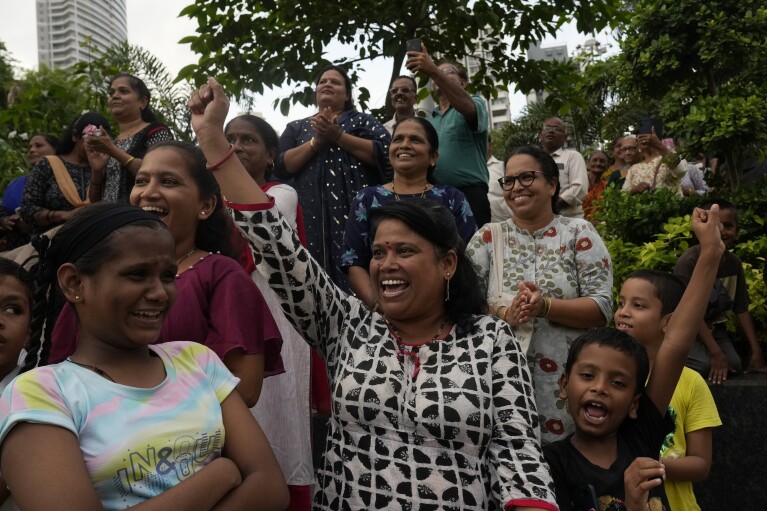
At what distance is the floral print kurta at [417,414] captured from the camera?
252cm

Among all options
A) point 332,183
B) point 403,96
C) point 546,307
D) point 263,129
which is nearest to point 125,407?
point 546,307

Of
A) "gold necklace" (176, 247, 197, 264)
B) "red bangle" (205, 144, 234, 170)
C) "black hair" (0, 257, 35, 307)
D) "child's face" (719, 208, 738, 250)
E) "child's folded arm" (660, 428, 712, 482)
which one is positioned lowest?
"child's folded arm" (660, 428, 712, 482)

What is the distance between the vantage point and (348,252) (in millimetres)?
4074

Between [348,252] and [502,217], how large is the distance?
3.51m

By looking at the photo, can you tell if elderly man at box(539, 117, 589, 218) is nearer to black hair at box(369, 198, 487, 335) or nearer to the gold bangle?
the gold bangle

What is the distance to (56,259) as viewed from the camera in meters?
2.25

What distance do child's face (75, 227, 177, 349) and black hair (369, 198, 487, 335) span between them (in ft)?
3.25

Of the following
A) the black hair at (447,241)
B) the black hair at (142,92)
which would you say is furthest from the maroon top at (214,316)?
the black hair at (142,92)

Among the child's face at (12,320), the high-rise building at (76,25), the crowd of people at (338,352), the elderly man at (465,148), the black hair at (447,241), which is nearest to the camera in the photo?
the crowd of people at (338,352)

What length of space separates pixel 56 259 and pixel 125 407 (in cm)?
53

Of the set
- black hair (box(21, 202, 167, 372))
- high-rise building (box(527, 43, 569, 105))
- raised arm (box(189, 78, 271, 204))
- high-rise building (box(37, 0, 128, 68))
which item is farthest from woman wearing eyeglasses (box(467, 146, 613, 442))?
high-rise building (box(37, 0, 128, 68))

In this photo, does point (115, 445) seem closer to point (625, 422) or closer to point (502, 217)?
point (625, 422)

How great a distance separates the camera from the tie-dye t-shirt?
191 cm

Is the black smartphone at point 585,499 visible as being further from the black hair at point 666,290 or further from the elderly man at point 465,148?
the elderly man at point 465,148
